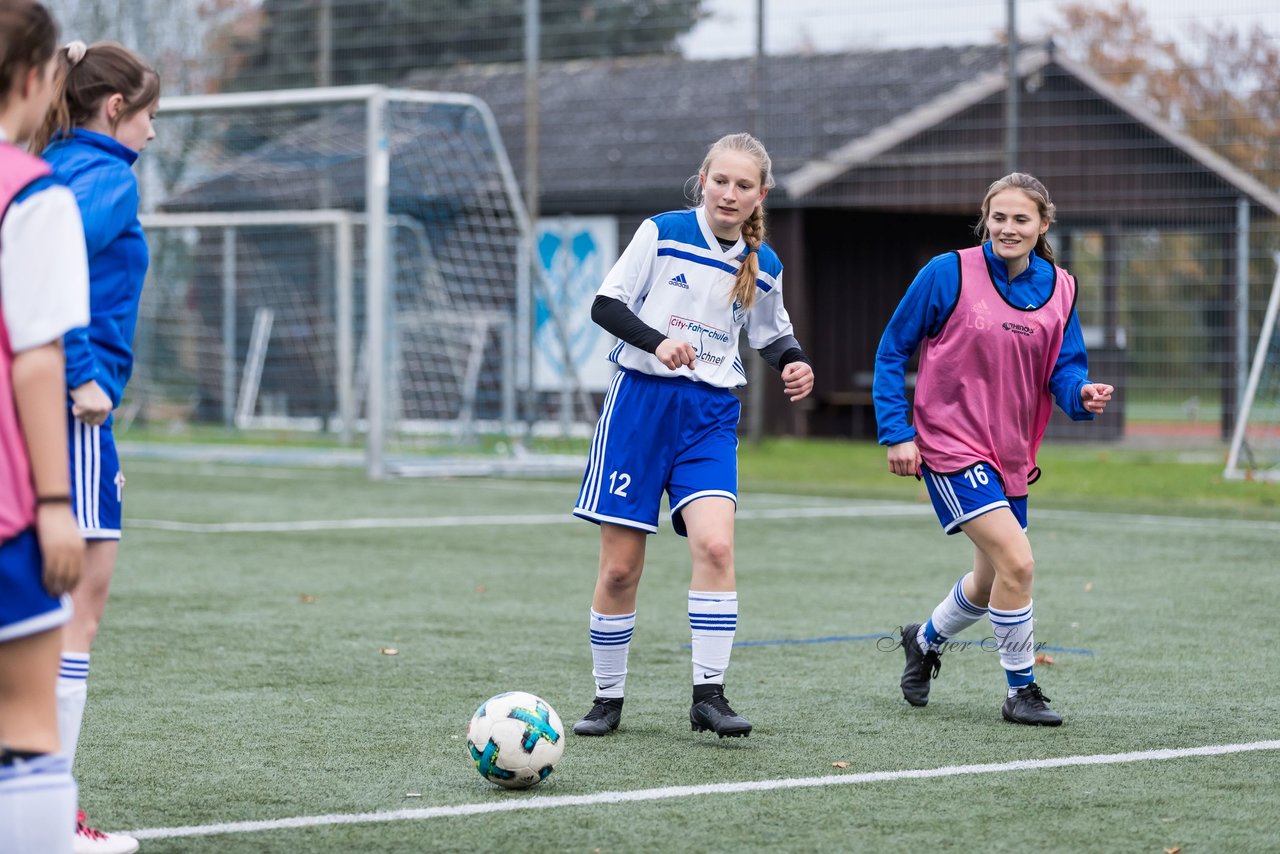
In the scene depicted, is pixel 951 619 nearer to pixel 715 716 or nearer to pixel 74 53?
pixel 715 716

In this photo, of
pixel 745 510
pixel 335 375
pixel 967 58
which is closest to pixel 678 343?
pixel 745 510

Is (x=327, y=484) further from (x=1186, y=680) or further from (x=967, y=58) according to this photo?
(x=967, y=58)

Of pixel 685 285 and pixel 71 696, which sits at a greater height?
pixel 685 285

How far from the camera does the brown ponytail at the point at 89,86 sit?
4117mm

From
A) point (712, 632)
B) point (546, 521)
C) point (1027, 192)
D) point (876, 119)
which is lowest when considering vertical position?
point (546, 521)

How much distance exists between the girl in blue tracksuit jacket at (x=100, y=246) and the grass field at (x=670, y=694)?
0.57 meters

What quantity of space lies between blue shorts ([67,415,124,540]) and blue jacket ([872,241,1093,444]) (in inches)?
101

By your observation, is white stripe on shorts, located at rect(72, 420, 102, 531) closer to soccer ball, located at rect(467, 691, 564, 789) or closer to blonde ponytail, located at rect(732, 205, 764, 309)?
soccer ball, located at rect(467, 691, 564, 789)

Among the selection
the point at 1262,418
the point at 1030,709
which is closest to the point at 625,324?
the point at 1030,709

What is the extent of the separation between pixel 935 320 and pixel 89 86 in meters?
2.87

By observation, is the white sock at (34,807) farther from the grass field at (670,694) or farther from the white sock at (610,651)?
the white sock at (610,651)

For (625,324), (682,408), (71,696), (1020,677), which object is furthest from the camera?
(1020,677)

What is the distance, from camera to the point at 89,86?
413 centimetres

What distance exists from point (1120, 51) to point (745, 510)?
841cm
